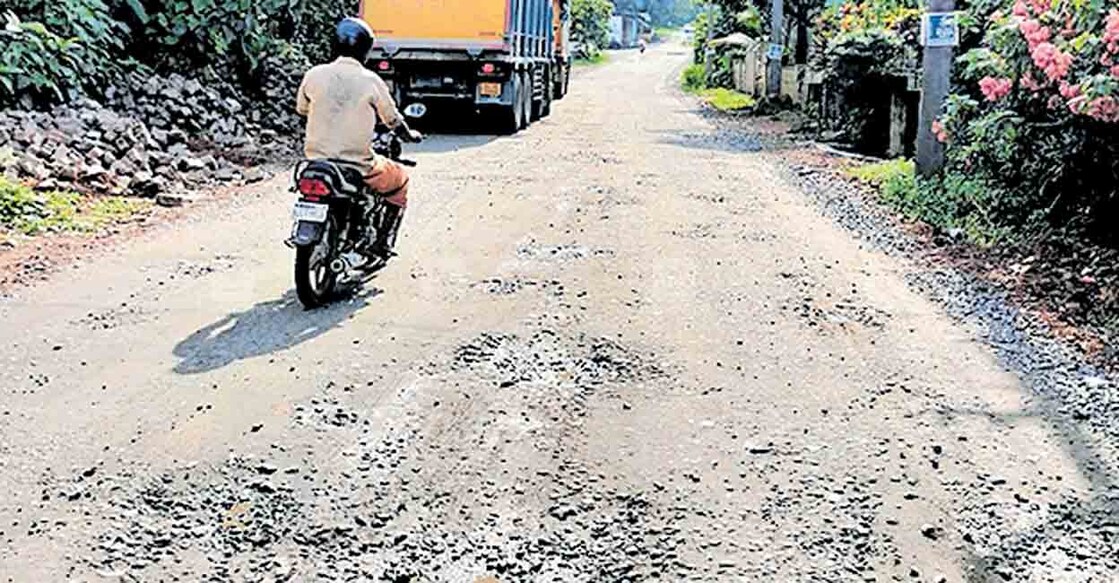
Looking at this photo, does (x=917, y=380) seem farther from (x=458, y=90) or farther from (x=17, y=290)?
(x=458, y=90)

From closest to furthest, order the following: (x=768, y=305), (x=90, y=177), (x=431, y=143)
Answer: (x=768, y=305) → (x=90, y=177) → (x=431, y=143)

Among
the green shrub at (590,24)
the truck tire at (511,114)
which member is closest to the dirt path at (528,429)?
the truck tire at (511,114)

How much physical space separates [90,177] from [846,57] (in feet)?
35.2

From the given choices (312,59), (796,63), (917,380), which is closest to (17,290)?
(917,380)

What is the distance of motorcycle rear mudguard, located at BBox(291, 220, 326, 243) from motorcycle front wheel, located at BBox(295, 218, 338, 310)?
3 centimetres

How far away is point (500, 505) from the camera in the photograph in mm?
4348

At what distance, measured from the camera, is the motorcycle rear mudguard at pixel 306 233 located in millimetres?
6879

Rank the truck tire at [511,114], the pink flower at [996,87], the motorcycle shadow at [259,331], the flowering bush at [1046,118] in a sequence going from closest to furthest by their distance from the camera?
the motorcycle shadow at [259,331], the flowering bush at [1046,118], the pink flower at [996,87], the truck tire at [511,114]

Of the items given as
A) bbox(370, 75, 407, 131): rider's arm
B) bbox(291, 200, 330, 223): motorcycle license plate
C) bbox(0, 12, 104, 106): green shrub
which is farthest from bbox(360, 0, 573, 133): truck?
bbox(291, 200, 330, 223): motorcycle license plate

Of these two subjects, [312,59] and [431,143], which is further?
[312,59]

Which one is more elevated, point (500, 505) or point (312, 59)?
point (312, 59)

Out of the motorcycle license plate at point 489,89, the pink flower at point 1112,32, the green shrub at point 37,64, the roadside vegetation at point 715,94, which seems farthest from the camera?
the roadside vegetation at point 715,94

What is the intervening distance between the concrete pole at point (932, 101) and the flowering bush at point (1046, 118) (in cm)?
23

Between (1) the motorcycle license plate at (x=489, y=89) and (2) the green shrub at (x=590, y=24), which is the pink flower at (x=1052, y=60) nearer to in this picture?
(1) the motorcycle license plate at (x=489, y=89)
